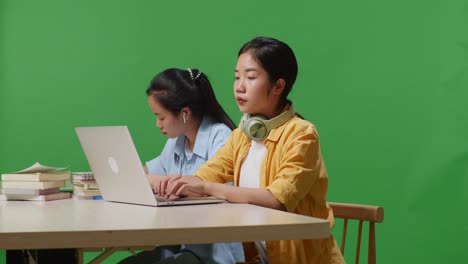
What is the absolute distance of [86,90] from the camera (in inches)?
154

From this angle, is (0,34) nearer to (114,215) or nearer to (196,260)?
(196,260)

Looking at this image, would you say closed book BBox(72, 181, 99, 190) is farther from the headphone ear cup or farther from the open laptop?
the headphone ear cup

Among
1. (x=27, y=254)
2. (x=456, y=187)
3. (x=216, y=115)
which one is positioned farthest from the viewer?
(x=456, y=187)

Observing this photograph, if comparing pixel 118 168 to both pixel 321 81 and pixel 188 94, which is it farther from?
pixel 321 81

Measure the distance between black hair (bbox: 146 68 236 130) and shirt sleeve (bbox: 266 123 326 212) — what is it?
69 cm

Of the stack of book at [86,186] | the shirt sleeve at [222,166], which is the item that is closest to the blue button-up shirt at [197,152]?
the shirt sleeve at [222,166]

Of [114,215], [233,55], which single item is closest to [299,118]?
[114,215]

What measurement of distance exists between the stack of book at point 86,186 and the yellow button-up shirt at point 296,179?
393mm

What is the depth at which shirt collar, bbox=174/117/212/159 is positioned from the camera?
2672 millimetres

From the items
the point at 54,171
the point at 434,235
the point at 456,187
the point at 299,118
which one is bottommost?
the point at 434,235

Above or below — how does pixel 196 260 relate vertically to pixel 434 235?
above

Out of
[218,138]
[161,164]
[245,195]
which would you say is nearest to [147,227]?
[245,195]

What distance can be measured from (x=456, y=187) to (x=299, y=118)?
5.58ft

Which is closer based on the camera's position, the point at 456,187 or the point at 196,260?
the point at 196,260
